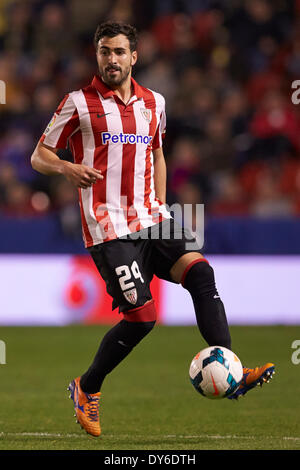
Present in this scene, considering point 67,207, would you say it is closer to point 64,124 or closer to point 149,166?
point 149,166

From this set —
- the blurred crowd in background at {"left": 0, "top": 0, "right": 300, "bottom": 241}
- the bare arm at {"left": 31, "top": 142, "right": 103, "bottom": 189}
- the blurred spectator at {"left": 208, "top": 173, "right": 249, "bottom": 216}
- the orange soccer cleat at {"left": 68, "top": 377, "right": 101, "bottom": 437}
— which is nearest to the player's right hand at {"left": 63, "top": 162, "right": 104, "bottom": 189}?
the bare arm at {"left": 31, "top": 142, "right": 103, "bottom": 189}

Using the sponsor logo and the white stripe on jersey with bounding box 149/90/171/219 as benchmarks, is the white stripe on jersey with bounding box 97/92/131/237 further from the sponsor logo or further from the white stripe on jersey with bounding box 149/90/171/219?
the white stripe on jersey with bounding box 149/90/171/219

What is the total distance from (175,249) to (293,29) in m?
8.48

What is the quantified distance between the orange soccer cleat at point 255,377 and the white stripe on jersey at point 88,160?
1.08 m

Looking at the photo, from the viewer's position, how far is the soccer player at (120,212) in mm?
5094

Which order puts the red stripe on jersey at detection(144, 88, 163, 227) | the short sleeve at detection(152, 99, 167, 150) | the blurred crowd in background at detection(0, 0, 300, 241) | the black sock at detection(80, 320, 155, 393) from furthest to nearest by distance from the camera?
the blurred crowd in background at detection(0, 0, 300, 241) < the short sleeve at detection(152, 99, 167, 150) < the red stripe on jersey at detection(144, 88, 163, 227) < the black sock at detection(80, 320, 155, 393)

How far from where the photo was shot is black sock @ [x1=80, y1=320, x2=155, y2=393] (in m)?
5.15

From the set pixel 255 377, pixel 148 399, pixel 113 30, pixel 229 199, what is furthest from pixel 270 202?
pixel 255 377

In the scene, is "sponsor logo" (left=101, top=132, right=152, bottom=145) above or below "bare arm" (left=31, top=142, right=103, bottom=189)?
above

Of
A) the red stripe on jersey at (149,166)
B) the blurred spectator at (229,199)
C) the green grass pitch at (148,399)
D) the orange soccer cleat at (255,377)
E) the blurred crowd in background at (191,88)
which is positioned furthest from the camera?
the blurred crowd in background at (191,88)

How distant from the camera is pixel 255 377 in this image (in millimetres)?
4941

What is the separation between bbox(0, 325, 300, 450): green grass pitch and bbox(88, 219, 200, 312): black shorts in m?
0.79

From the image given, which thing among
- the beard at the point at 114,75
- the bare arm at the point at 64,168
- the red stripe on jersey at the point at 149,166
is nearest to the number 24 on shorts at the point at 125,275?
the red stripe on jersey at the point at 149,166

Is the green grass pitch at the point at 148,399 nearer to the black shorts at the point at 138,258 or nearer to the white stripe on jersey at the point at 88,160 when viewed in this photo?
the black shorts at the point at 138,258
